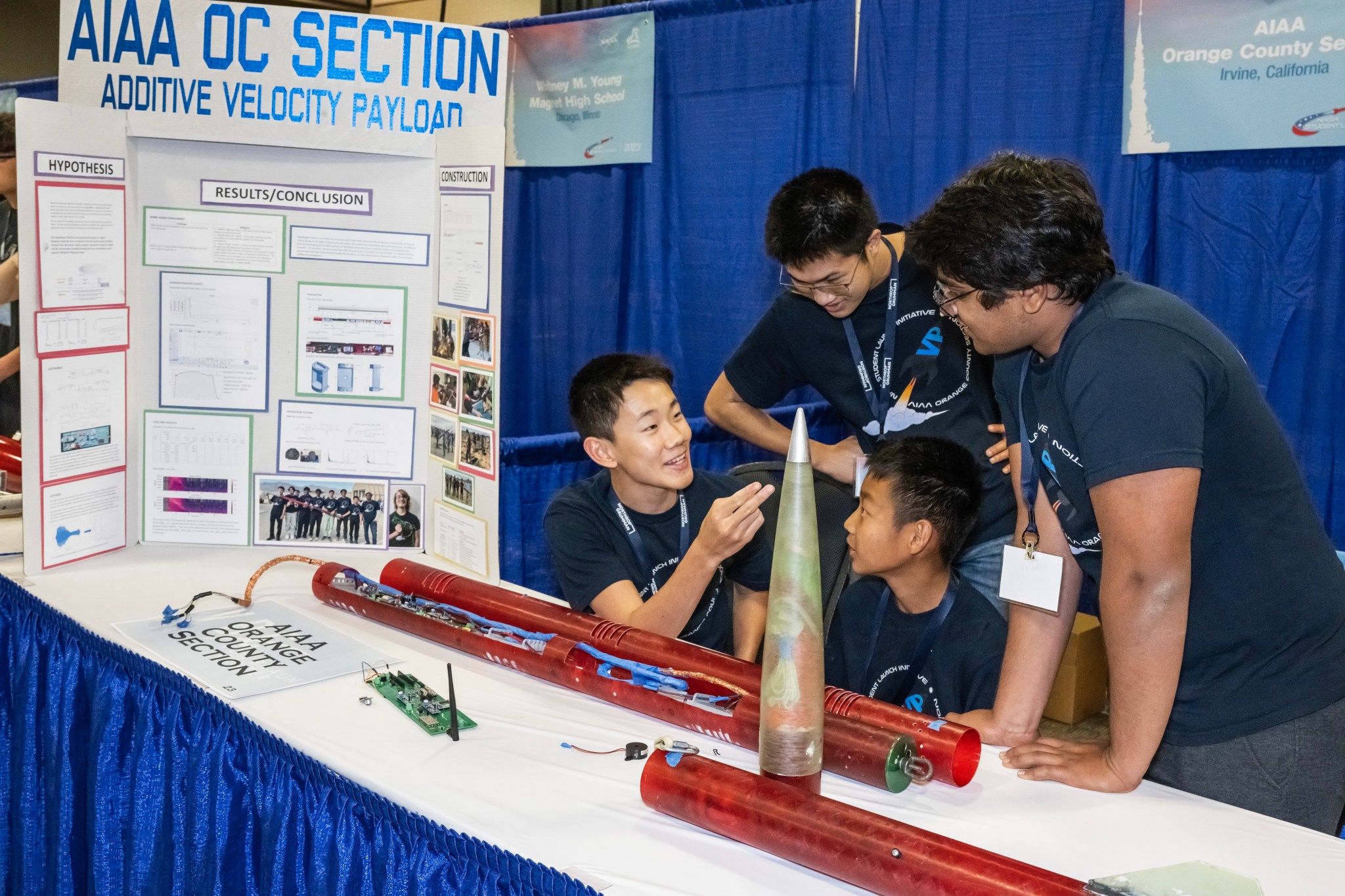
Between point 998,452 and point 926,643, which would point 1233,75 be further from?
point 926,643

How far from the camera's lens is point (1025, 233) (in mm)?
1262

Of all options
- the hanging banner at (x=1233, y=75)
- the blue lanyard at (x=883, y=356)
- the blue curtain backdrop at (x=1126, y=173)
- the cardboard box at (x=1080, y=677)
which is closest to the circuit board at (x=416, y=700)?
the blue lanyard at (x=883, y=356)

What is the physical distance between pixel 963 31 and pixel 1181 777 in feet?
8.49

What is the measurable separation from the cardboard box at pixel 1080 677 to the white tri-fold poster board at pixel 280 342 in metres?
1.77

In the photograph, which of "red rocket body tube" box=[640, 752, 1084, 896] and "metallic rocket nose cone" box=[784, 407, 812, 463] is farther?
"metallic rocket nose cone" box=[784, 407, 812, 463]

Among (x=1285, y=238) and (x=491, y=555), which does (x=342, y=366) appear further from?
(x=1285, y=238)

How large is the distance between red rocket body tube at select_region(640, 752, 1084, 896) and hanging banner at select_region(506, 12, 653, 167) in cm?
352

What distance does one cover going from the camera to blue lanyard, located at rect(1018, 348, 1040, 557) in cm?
148

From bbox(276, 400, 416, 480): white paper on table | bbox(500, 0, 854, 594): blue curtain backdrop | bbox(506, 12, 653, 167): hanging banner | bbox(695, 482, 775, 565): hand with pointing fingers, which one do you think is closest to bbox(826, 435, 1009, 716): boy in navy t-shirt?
bbox(695, 482, 775, 565): hand with pointing fingers

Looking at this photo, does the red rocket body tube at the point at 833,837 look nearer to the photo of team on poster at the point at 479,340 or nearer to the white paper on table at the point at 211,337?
the photo of team on poster at the point at 479,340

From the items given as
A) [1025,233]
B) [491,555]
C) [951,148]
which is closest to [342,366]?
[491,555]

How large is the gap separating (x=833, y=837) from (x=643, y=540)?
1063 millimetres

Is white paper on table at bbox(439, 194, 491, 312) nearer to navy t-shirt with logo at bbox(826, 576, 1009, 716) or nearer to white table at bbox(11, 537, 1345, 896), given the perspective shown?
white table at bbox(11, 537, 1345, 896)

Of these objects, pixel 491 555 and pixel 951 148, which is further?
pixel 951 148
